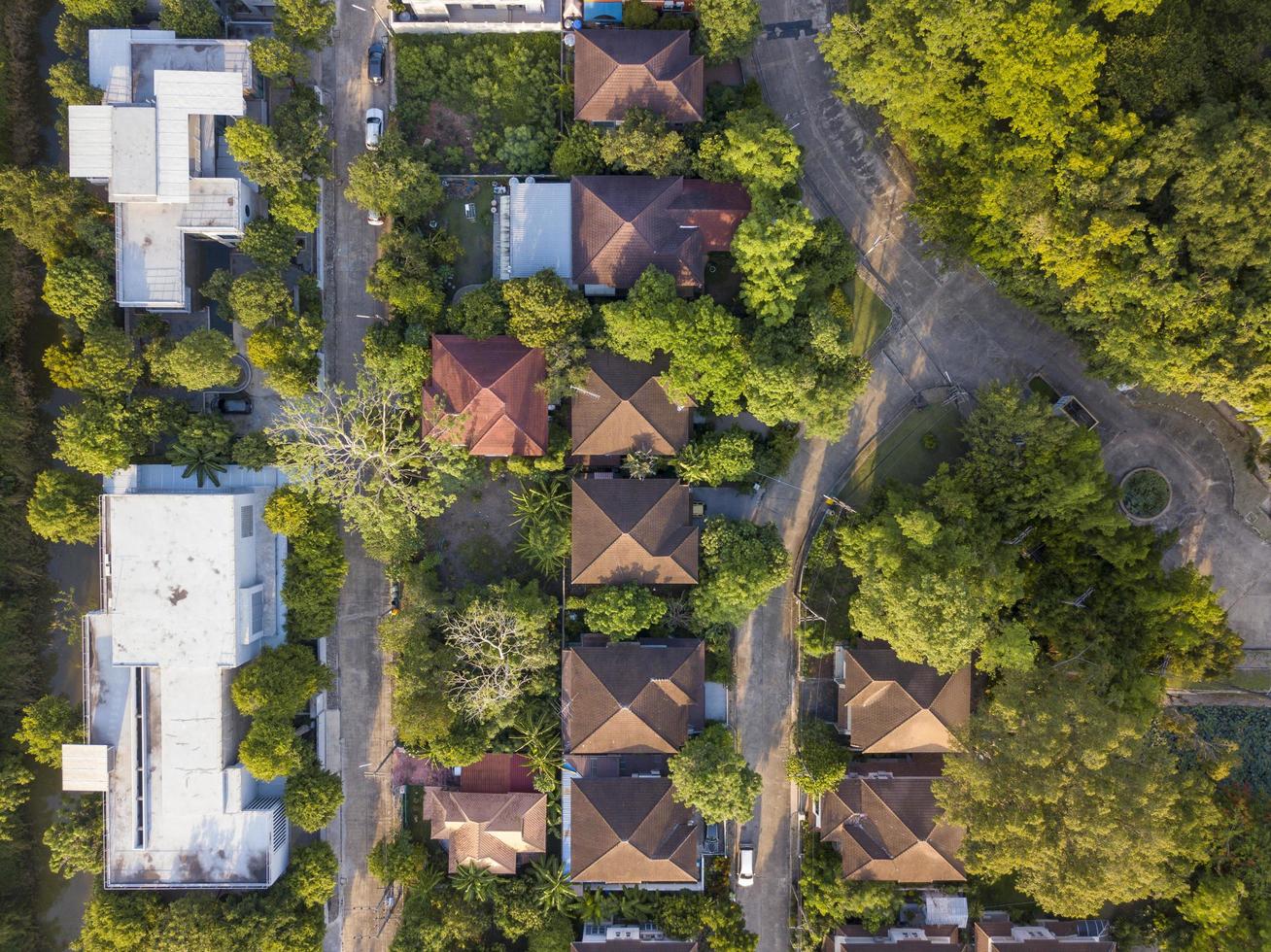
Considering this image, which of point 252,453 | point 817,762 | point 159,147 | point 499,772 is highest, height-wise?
point 159,147

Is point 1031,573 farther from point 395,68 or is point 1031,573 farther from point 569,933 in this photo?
point 395,68

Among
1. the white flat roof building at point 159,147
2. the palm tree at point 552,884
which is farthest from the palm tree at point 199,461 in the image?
the palm tree at point 552,884

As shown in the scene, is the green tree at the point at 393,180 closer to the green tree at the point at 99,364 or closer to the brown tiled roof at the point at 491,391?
the brown tiled roof at the point at 491,391

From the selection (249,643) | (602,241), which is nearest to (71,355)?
(249,643)

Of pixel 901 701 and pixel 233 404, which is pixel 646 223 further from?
pixel 901 701

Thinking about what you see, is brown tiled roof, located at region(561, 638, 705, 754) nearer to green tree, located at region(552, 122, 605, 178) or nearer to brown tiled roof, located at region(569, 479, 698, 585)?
brown tiled roof, located at region(569, 479, 698, 585)

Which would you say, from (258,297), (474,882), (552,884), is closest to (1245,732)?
(552,884)

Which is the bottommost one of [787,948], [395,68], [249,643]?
[787,948]
